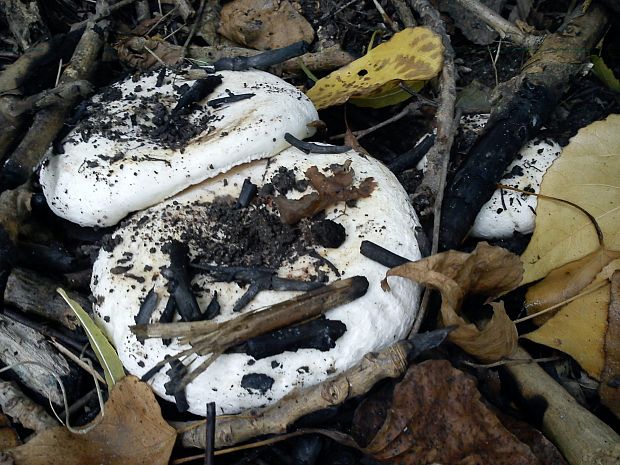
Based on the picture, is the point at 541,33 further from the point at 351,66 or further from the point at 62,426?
the point at 62,426

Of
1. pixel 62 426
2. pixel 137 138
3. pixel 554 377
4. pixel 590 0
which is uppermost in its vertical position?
pixel 137 138

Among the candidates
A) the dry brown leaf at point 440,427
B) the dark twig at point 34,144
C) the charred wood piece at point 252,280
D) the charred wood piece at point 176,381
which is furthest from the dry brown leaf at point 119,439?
the dark twig at point 34,144

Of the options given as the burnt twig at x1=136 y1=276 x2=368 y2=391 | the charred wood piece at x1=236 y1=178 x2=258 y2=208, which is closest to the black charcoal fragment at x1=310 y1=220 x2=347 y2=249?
the burnt twig at x1=136 y1=276 x2=368 y2=391

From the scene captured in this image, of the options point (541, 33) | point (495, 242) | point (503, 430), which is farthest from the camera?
point (541, 33)

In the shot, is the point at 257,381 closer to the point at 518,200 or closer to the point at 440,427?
the point at 440,427

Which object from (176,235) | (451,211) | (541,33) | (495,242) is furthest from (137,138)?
(541,33)

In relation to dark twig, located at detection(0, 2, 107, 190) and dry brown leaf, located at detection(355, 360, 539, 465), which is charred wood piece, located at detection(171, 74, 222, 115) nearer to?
dark twig, located at detection(0, 2, 107, 190)
